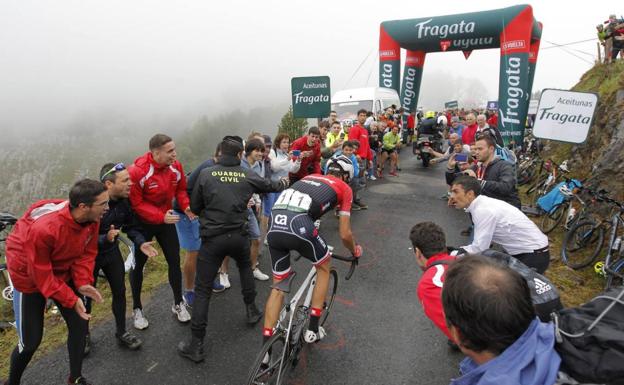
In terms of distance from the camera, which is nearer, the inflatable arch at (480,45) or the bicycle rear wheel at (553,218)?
the bicycle rear wheel at (553,218)

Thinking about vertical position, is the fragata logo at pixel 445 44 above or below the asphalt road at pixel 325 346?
above

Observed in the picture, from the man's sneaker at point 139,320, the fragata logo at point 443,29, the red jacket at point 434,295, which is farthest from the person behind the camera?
the fragata logo at point 443,29

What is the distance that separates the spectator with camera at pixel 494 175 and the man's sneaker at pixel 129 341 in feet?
14.0

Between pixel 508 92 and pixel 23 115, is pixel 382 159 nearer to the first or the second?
pixel 508 92

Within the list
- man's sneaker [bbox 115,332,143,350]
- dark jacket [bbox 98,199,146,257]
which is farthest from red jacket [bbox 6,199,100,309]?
man's sneaker [bbox 115,332,143,350]

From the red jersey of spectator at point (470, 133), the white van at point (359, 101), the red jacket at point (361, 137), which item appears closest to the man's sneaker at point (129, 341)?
the red jacket at point (361, 137)

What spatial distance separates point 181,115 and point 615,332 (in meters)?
204

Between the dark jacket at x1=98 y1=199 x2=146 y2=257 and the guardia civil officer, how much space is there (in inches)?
27.4

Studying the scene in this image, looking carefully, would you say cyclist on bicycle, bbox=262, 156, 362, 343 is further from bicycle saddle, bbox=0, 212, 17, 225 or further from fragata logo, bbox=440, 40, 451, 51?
fragata logo, bbox=440, 40, 451, 51

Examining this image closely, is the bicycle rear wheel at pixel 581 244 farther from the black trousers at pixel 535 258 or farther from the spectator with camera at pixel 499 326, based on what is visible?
the spectator with camera at pixel 499 326

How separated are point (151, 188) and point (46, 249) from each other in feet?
4.02

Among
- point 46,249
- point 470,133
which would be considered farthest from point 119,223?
point 470,133

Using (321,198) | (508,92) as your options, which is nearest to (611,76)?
(508,92)

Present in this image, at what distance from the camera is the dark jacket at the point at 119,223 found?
11.1 feet
